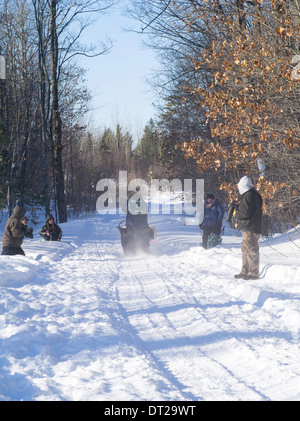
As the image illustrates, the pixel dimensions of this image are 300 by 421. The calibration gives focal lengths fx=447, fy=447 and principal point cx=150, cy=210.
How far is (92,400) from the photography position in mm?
3436

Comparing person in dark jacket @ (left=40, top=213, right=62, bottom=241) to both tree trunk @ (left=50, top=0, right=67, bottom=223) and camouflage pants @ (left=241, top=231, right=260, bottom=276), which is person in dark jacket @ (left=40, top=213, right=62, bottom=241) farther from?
camouflage pants @ (left=241, top=231, right=260, bottom=276)

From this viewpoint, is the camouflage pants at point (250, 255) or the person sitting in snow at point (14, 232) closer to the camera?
the camouflage pants at point (250, 255)

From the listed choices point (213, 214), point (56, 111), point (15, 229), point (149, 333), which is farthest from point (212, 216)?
point (56, 111)

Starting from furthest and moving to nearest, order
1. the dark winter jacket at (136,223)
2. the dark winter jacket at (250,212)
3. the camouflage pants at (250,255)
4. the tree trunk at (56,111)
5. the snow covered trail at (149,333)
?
the tree trunk at (56,111) < the dark winter jacket at (136,223) < the dark winter jacket at (250,212) < the camouflage pants at (250,255) < the snow covered trail at (149,333)

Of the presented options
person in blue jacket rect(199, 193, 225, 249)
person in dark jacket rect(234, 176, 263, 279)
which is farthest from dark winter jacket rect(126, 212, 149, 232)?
person in dark jacket rect(234, 176, 263, 279)

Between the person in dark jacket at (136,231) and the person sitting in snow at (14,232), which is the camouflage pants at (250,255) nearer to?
the person in dark jacket at (136,231)

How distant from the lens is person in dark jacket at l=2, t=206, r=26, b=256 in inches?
466

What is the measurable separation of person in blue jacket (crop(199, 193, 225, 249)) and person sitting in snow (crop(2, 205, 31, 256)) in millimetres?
5345

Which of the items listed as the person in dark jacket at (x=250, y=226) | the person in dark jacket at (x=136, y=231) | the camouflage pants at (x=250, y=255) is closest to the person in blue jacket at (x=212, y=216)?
the person in dark jacket at (x=136, y=231)

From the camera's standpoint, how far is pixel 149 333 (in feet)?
17.4

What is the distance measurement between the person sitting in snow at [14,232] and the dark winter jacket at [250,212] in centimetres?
596

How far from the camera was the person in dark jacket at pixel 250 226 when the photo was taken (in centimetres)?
869
